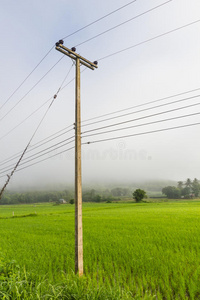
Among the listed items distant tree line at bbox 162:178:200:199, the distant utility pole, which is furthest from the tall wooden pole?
distant tree line at bbox 162:178:200:199

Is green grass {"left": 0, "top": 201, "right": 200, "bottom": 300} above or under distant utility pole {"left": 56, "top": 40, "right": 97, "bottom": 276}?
under

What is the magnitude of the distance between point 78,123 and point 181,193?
175 meters

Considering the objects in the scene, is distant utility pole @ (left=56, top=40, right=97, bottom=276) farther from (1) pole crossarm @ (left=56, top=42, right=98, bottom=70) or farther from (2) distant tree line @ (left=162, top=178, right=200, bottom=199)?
(2) distant tree line @ (left=162, top=178, right=200, bottom=199)

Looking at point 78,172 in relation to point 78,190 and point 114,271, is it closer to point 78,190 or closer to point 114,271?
point 78,190

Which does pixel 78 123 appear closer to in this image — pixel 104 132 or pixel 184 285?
pixel 104 132

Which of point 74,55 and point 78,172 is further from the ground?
point 74,55

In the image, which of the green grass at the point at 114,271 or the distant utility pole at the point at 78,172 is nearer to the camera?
the green grass at the point at 114,271

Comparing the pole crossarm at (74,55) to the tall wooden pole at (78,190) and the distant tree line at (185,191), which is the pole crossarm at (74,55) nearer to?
the tall wooden pole at (78,190)

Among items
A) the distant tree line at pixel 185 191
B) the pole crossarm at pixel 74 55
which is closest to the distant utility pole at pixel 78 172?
the pole crossarm at pixel 74 55

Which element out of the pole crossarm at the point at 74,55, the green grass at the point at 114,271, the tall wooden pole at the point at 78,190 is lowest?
the green grass at the point at 114,271

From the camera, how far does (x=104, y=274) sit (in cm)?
735

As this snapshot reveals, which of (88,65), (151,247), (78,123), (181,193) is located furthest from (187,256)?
(181,193)

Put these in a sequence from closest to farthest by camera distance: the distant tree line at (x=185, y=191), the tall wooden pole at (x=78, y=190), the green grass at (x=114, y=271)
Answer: the green grass at (x=114, y=271) < the tall wooden pole at (x=78, y=190) < the distant tree line at (x=185, y=191)

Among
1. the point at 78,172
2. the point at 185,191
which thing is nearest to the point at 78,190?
the point at 78,172
